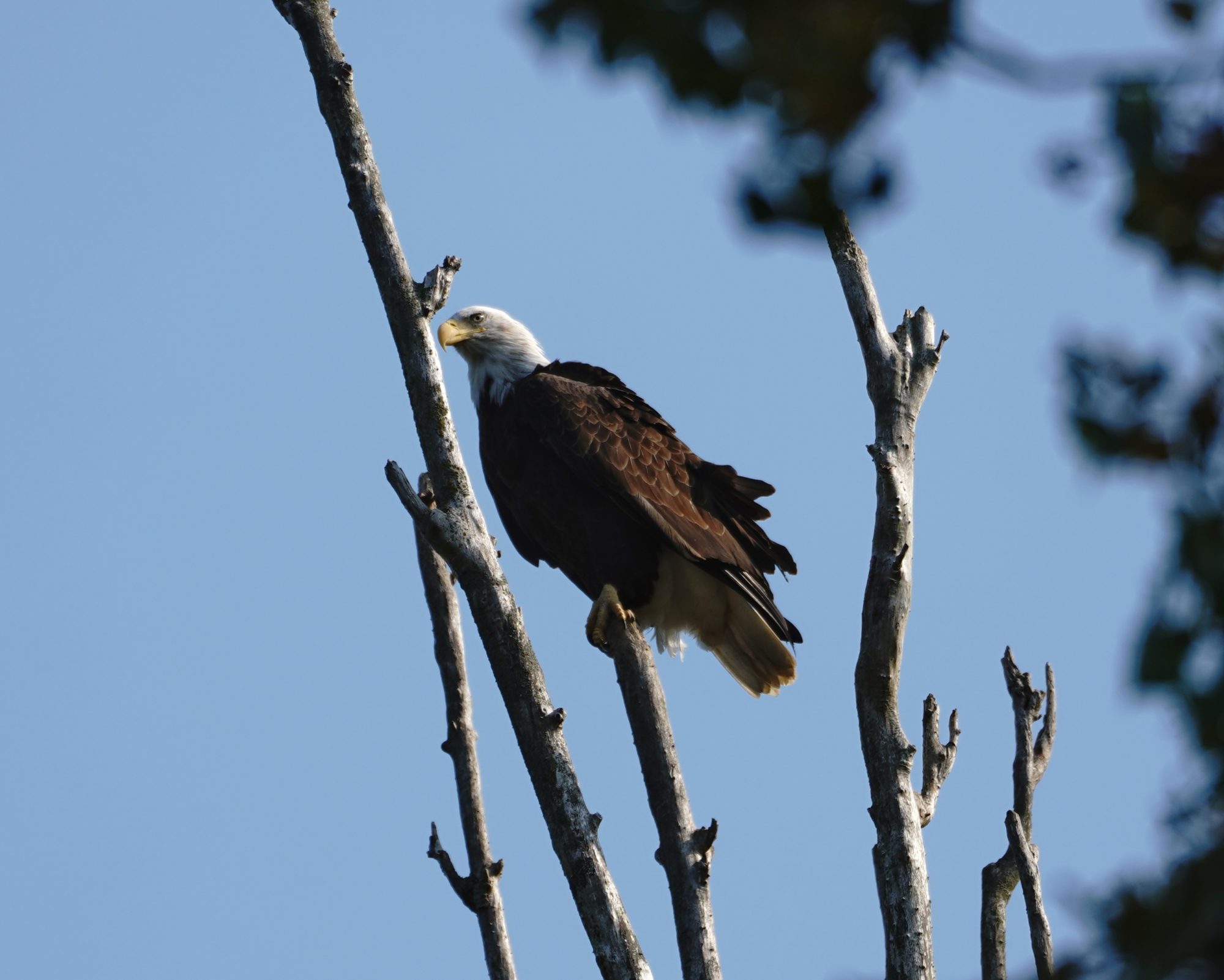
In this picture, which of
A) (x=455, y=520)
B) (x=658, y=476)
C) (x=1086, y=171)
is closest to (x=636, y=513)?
(x=658, y=476)

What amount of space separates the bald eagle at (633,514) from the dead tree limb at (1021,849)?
6.87 feet

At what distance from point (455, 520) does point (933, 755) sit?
65.5 inches

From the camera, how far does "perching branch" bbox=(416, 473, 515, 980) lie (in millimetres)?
4766

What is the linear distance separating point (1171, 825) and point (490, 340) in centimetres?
614

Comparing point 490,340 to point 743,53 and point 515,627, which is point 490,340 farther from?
point 743,53

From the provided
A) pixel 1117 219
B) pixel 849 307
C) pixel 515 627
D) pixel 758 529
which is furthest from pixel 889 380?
pixel 1117 219

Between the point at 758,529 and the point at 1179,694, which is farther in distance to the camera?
the point at 758,529

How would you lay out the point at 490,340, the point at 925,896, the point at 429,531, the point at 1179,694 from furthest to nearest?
the point at 490,340, the point at 429,531, the point at 925,896, the point at 1179,694

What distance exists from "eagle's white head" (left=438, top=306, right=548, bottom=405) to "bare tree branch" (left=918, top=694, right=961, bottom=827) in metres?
3.19

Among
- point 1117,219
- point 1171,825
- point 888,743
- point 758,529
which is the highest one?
point 758,529

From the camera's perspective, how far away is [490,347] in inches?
287

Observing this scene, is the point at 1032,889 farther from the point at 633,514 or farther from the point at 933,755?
the point at 633,514

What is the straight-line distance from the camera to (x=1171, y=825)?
142 cm

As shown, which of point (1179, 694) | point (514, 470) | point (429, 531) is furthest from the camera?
point (514, 470)
